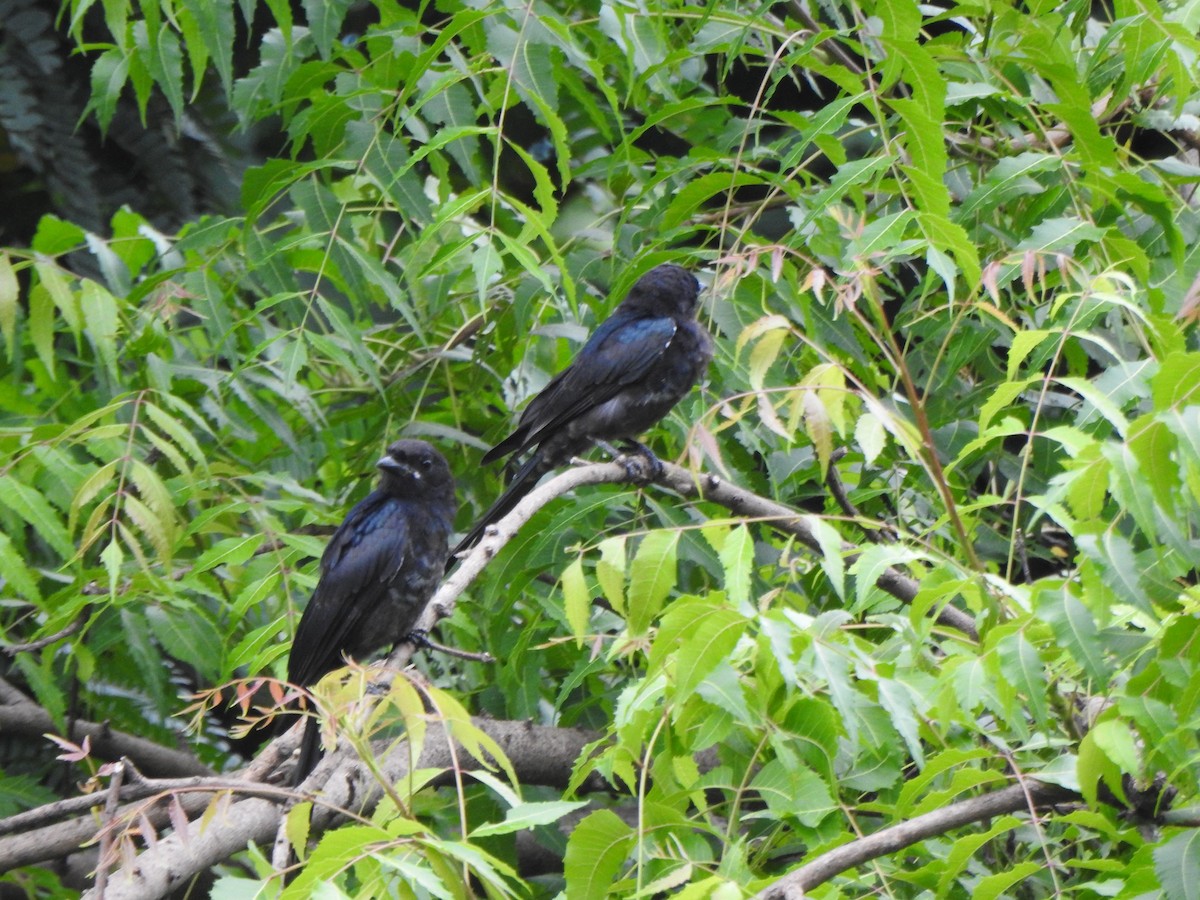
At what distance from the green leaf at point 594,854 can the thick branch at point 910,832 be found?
0.86ft

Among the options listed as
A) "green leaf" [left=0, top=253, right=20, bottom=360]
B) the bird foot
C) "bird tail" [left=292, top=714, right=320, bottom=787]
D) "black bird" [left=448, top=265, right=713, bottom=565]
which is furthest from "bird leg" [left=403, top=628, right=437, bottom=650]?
"green leaf" [left=0, top=253, right=20, bottom=360]

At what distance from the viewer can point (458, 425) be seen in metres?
4.98

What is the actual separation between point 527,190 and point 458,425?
3194 mm

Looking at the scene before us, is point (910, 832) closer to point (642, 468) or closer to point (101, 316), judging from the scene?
point (642, 468)

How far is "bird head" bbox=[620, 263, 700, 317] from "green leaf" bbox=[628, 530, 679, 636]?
369 cm

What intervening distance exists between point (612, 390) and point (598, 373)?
94mm

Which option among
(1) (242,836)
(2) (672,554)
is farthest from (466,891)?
(1) (242,836)

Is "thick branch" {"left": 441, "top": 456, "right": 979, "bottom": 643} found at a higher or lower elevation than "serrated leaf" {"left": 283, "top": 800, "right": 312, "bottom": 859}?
lower

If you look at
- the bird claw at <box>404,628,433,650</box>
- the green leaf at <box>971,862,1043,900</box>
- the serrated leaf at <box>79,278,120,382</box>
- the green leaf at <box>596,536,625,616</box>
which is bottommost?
the bird claw at <box>404,628,433,650</box>

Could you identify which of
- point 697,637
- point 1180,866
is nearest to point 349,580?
point 697,637

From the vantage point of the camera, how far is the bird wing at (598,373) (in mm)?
5293

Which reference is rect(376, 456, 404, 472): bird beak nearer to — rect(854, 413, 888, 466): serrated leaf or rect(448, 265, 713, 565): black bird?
rect(448, 265, 713, 565): black bird

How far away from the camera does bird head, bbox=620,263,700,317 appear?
20.1 feet

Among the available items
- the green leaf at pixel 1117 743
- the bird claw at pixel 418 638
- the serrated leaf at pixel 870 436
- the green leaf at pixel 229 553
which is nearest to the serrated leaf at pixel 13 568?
the green leaf at pixel 229 553
